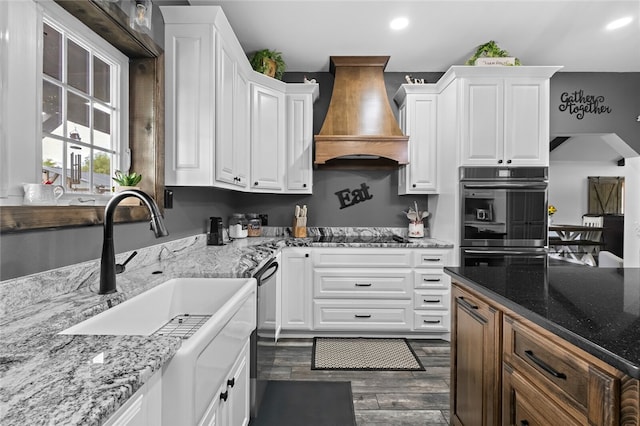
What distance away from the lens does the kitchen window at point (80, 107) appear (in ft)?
4.65

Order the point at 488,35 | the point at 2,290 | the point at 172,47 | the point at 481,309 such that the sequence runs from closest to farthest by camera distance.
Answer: the point at 2,290
the point at 481,309
the point at 172,47
the point at 488,35

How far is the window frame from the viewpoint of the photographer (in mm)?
1495

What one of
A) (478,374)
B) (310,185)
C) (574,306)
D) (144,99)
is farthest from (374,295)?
(144,99)

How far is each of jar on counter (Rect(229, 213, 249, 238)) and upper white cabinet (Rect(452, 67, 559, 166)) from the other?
7.24 ft

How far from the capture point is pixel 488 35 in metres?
2.91

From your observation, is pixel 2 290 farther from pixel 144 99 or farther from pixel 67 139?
pixel 144 99

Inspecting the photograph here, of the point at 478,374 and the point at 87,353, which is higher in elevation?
the point at 87,353

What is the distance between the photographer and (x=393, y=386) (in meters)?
2.24

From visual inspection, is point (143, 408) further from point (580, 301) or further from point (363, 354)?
point (363, 354)

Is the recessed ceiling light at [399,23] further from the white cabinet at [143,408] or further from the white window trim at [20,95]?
the white cabinet at [143,408]

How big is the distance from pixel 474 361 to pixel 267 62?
116 inches

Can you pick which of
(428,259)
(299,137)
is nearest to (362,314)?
(428,259)

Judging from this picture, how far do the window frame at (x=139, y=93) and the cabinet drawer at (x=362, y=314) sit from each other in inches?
68.6

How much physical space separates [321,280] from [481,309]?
185 cm
